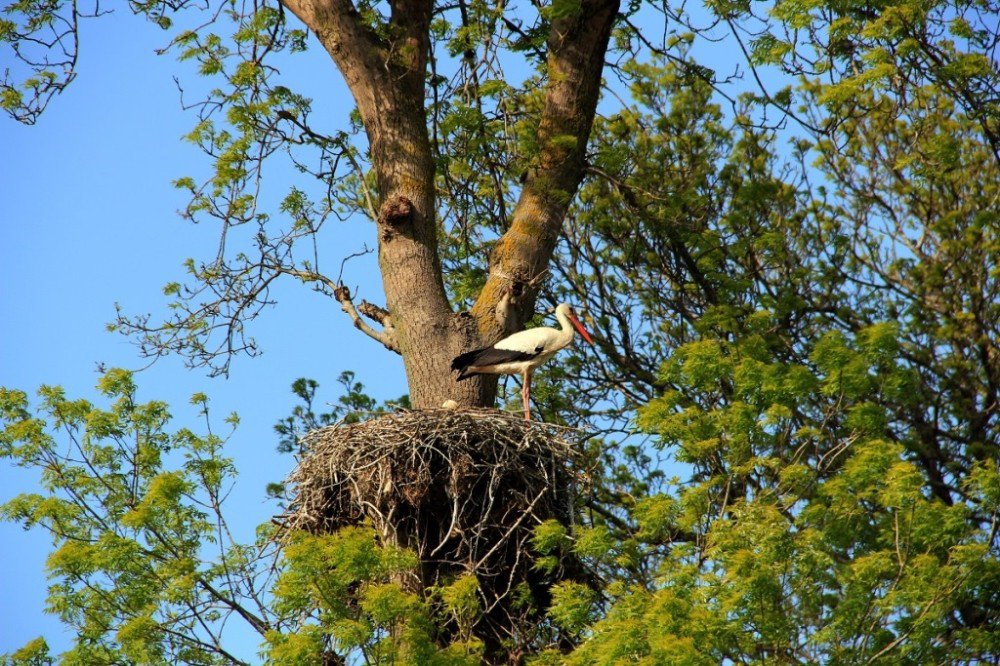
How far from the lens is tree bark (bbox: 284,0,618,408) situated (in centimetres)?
1087

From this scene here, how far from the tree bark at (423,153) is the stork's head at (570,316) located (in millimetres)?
1535

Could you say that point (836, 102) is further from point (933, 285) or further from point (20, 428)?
point (20, 428)

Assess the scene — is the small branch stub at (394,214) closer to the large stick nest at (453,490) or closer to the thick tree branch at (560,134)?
the thick tree branch at (560,134)

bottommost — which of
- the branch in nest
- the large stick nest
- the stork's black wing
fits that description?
the large stick nest

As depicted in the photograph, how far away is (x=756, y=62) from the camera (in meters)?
10.7

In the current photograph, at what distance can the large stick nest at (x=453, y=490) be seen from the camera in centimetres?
936

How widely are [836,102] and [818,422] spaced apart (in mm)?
4677

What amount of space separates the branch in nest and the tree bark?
0.15 m

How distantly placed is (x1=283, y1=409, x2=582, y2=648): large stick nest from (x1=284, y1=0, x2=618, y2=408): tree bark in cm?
114

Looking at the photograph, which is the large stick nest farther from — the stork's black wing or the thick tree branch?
the thick tree branch

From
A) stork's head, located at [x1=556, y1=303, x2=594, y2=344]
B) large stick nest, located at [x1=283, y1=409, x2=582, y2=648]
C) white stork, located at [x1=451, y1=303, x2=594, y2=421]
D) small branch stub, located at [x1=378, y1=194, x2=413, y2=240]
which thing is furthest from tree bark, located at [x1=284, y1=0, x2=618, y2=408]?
stork's head, located at [x1=556, y1=303, x2=594, y2=344]

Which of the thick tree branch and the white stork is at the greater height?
the thick tree branch

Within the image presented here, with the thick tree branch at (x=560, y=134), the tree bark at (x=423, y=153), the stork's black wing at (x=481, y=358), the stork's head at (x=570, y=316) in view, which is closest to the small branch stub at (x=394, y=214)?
the tree bark at (x=423, y=153)

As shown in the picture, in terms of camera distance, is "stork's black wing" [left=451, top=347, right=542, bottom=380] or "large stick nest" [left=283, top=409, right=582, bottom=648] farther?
"stork's black wing" [left=451, top=347, right=542, bottom=380]
